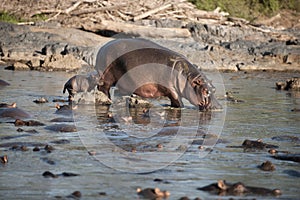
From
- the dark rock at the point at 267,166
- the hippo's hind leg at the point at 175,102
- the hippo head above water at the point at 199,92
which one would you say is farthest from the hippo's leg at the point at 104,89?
the dark rock at the point at 267,166

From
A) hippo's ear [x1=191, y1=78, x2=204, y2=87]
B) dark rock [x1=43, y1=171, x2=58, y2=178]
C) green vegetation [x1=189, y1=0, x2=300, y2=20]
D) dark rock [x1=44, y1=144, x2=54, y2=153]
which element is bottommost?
dark rock [x1=43, y1=171, x2=58, y2=178]

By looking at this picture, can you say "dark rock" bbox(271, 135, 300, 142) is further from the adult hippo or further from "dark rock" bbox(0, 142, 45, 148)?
"dark rock" bbox(0, 142, 45, 148)

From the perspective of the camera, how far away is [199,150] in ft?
22.9

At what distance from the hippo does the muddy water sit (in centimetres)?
9

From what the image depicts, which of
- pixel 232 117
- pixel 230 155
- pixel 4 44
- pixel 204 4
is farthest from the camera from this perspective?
pixel 204 4

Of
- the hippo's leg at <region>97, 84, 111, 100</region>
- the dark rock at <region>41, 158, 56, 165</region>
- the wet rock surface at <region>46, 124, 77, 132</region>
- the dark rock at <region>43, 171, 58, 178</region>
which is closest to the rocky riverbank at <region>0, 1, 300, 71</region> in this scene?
the hippo's leg at <region>97, 84, 111, 100</region>

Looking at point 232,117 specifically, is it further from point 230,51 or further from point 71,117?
point 230,51

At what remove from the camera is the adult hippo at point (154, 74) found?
32.7 ft

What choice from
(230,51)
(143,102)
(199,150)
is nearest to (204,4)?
(230,51)

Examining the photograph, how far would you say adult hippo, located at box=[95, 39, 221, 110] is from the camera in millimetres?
9977

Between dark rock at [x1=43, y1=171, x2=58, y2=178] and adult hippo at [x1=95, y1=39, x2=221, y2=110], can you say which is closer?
dark rock at [x1=43, y1=171, x2=58, y2=178]

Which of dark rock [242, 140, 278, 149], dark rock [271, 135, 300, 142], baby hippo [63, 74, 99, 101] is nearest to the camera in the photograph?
dark rock [242, 140, 278, 149]

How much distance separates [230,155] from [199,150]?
371 mm

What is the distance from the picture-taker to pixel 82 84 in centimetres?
1068
